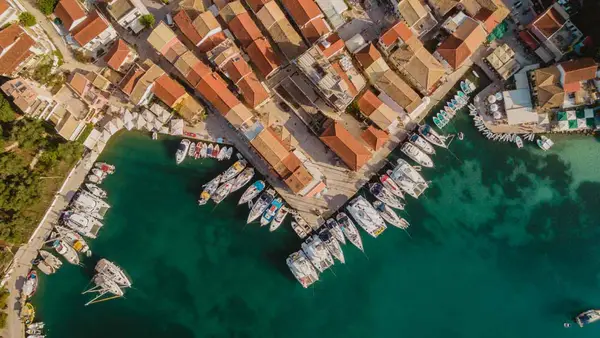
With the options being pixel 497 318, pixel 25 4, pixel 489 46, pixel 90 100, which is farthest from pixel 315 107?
pixel 25 4

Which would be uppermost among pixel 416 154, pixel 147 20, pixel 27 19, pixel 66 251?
pixel 27 19

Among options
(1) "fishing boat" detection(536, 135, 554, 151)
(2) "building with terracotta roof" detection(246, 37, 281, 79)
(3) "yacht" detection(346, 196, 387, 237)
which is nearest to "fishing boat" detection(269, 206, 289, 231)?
(3) "yacht" detection(346, 196, 387, 237)

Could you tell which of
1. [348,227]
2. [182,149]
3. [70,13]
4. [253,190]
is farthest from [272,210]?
[70,13]

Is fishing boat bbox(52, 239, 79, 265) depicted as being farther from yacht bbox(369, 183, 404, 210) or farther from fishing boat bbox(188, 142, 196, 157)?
yacht bbox(369, 183, 404, 210)

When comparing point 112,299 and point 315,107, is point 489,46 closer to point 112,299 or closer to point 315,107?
point 315,107

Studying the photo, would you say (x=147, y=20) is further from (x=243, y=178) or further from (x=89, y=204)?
(x=89, y=204)

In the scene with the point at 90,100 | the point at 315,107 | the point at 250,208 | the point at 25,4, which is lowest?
the point at 250,208
